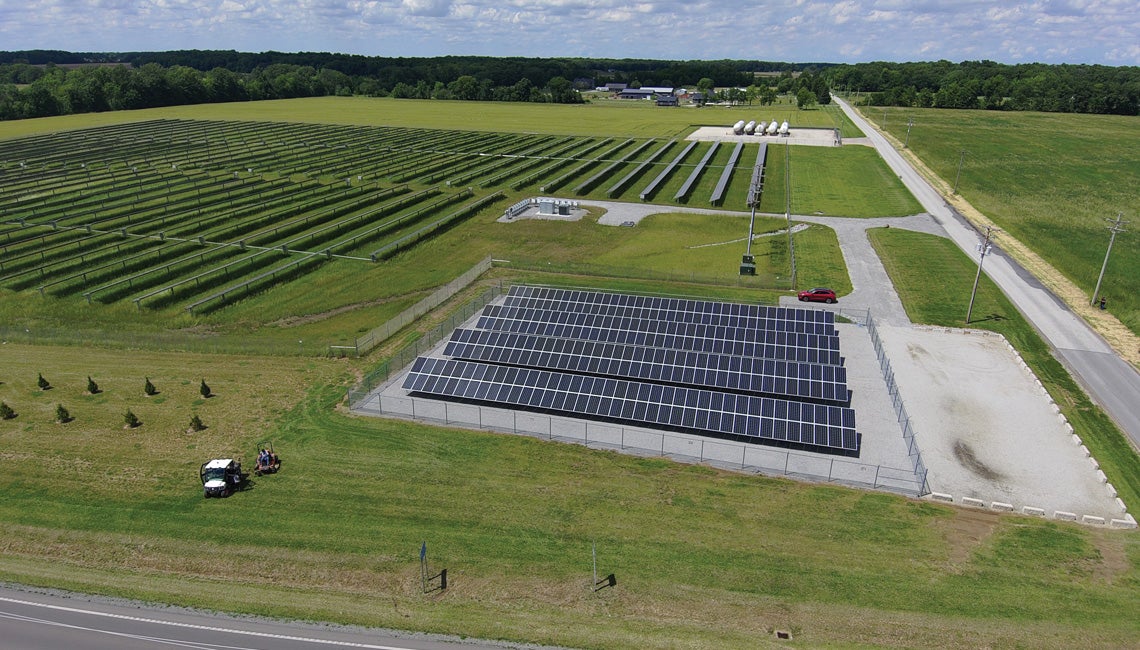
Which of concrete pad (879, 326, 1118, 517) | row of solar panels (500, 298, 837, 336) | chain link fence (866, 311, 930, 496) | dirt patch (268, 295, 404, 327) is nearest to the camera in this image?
concrete pad (879, 326, 1118, 517)

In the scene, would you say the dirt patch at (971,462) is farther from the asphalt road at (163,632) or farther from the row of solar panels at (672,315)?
the asphalt road at (163,632)

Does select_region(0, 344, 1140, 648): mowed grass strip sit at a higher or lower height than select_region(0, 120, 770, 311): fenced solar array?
Answer: lower

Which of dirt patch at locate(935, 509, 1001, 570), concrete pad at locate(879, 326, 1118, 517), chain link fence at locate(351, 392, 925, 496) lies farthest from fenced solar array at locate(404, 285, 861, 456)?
dirt patch at locate(935, 509, 1001, 570)

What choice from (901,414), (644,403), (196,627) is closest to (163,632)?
(196,627)

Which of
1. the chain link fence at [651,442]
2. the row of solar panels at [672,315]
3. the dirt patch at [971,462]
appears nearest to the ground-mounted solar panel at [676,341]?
the row of solar panels at [672,315]

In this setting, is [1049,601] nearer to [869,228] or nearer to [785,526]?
[785,526]

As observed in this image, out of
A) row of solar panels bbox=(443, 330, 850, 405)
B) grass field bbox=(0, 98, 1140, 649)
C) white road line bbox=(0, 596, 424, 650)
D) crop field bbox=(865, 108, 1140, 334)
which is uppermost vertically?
crop field bbox=(865, 108, 1140, 334)

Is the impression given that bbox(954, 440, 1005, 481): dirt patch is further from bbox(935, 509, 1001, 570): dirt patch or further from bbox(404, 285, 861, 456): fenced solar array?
bbox(404, 285, 861, 456): fenced solar array
